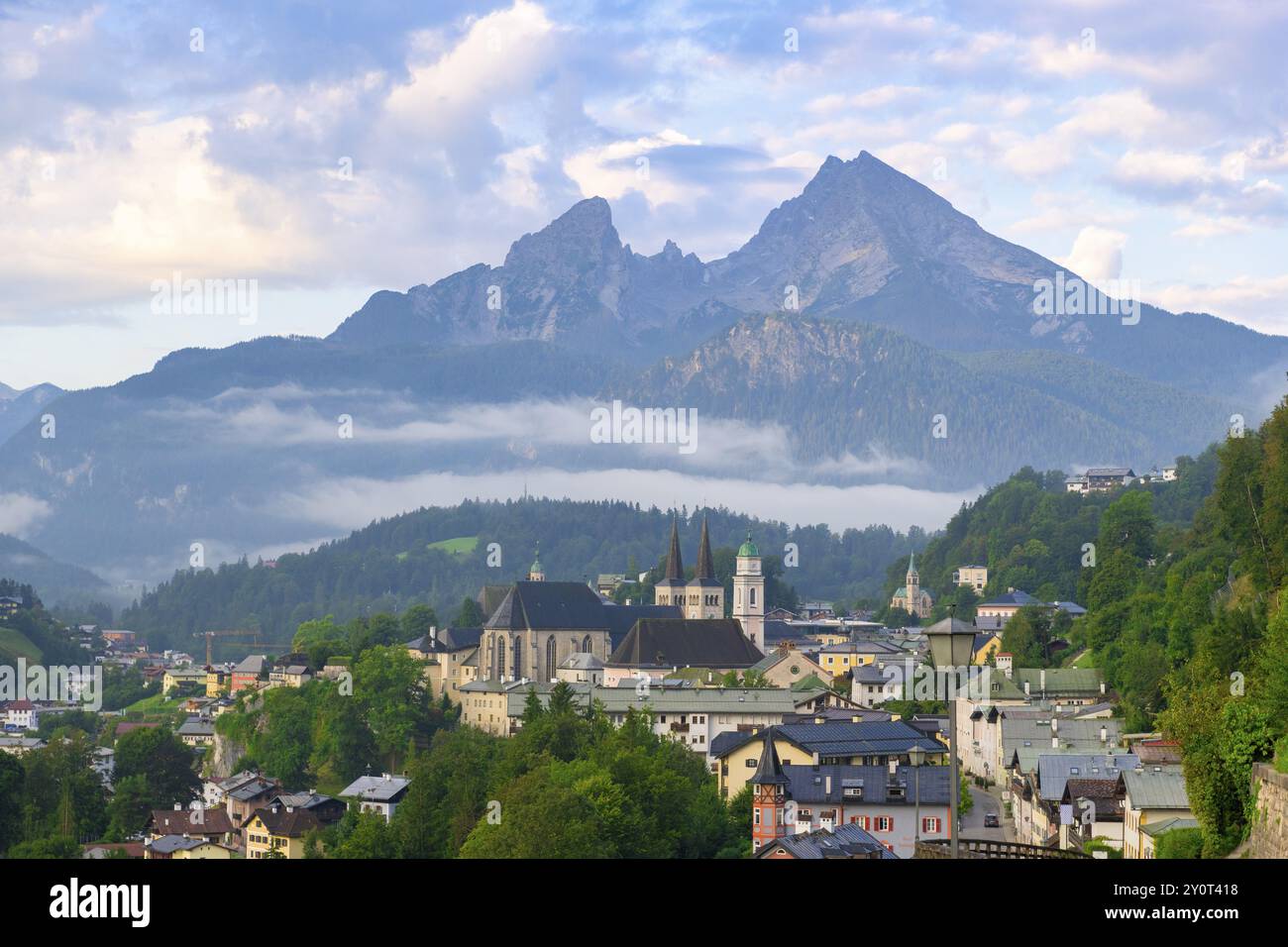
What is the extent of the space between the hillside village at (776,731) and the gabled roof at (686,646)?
0.17 m

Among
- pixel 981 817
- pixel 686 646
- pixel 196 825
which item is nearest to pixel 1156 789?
pixel 981 817

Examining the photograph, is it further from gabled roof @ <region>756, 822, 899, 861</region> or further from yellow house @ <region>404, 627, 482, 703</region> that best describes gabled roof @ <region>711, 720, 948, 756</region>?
yellow house @ <region>404, 627, 482, 703</region>

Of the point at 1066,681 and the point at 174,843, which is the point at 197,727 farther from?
the point at 1066,681

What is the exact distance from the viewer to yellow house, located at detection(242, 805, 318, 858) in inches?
4181

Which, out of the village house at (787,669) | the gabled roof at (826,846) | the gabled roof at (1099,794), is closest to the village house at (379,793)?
the gabled roof at (826,846)

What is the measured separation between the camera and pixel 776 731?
98.3 m

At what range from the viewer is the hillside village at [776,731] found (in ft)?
229

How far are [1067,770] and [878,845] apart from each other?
10929 millimetres

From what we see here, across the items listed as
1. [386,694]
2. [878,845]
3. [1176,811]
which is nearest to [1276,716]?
[1176,811]

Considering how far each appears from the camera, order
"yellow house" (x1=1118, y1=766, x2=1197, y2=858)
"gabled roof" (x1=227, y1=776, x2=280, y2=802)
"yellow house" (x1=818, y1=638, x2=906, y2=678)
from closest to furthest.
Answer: "yellow house" (x1=1118, y1=766, x2=1197, y2=858), "gabled roof" (x1=227, y1=776, x2=280, y2=802), "yellow house" (x1=818, y1=638, x2=906, y2=678)

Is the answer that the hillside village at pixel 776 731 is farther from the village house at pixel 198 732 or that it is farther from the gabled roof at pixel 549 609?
the village house at pixel 198 732

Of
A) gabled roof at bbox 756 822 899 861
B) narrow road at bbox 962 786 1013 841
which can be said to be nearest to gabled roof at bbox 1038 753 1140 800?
narrow road at bbox 962 786 1013 841

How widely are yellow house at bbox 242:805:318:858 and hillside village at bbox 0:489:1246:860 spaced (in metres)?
0.15
